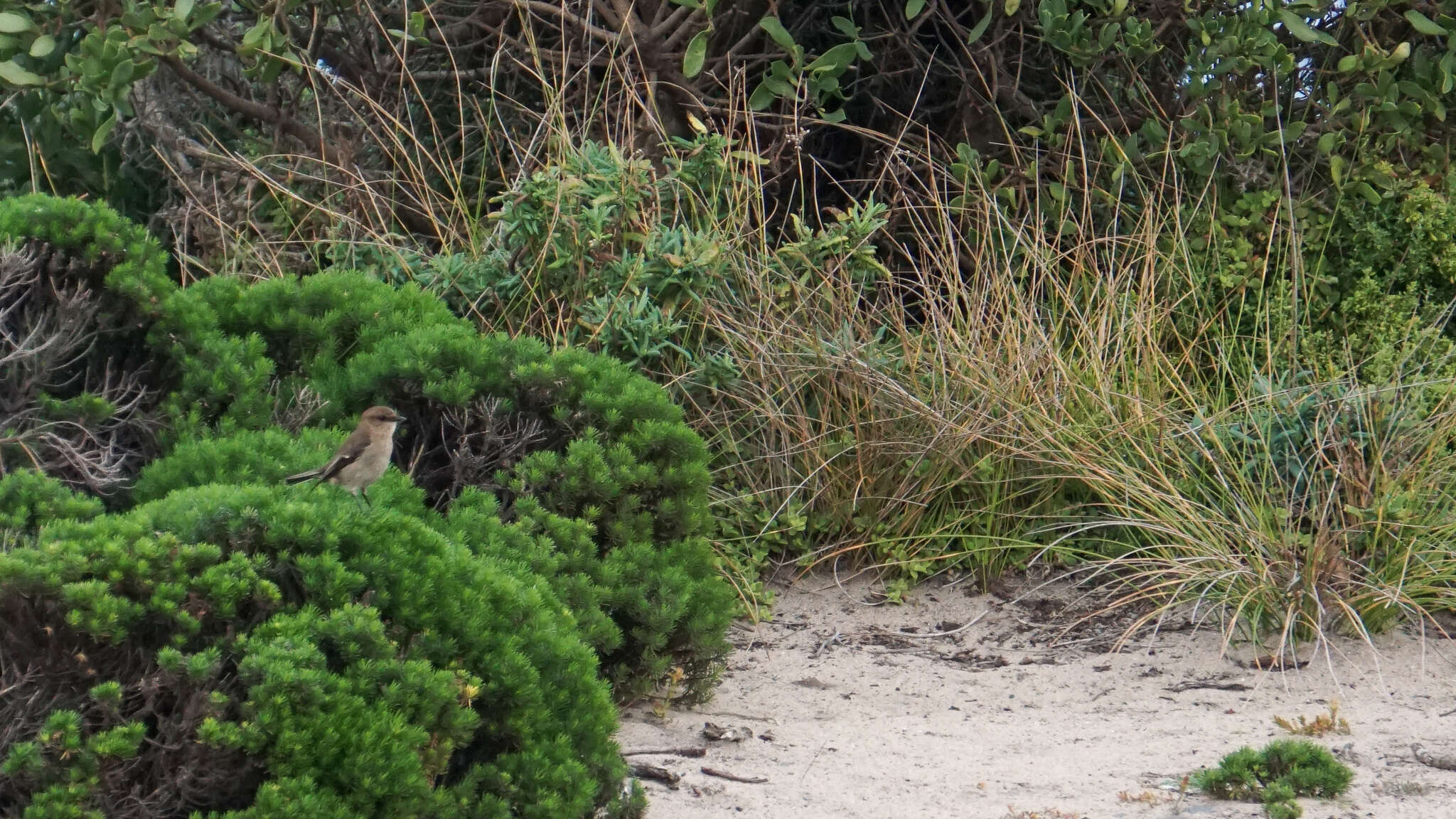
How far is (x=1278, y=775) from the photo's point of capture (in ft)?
11.2

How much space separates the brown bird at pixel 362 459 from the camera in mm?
3443

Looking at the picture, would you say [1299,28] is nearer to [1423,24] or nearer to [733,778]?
[1423,24]

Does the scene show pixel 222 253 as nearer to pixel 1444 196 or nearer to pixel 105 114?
pixel 105 114

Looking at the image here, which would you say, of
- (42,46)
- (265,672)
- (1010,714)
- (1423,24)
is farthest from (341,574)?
(1423,24)

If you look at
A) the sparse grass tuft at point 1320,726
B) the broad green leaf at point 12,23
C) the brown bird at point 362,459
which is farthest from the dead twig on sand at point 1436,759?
the broad green leaf at point 12,23

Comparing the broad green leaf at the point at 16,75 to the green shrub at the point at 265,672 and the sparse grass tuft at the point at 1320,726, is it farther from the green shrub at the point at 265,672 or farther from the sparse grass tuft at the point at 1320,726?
the sparse grass tuft at the point at 1320,726

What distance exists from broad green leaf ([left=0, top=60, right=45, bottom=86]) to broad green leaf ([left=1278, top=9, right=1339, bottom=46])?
17.0ft

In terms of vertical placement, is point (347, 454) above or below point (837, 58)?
below

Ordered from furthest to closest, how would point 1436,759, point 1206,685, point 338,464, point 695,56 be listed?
point 695,56
point 1206,685
point 1436,759
point 338,464

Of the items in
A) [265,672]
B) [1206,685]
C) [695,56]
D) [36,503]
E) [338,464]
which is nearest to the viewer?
[265,672]

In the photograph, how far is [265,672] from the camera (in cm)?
271

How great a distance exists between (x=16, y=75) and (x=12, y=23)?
8.4 inches

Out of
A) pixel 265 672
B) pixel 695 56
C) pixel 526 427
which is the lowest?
pixel 265 672

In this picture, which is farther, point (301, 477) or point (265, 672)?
point (301, 477)
